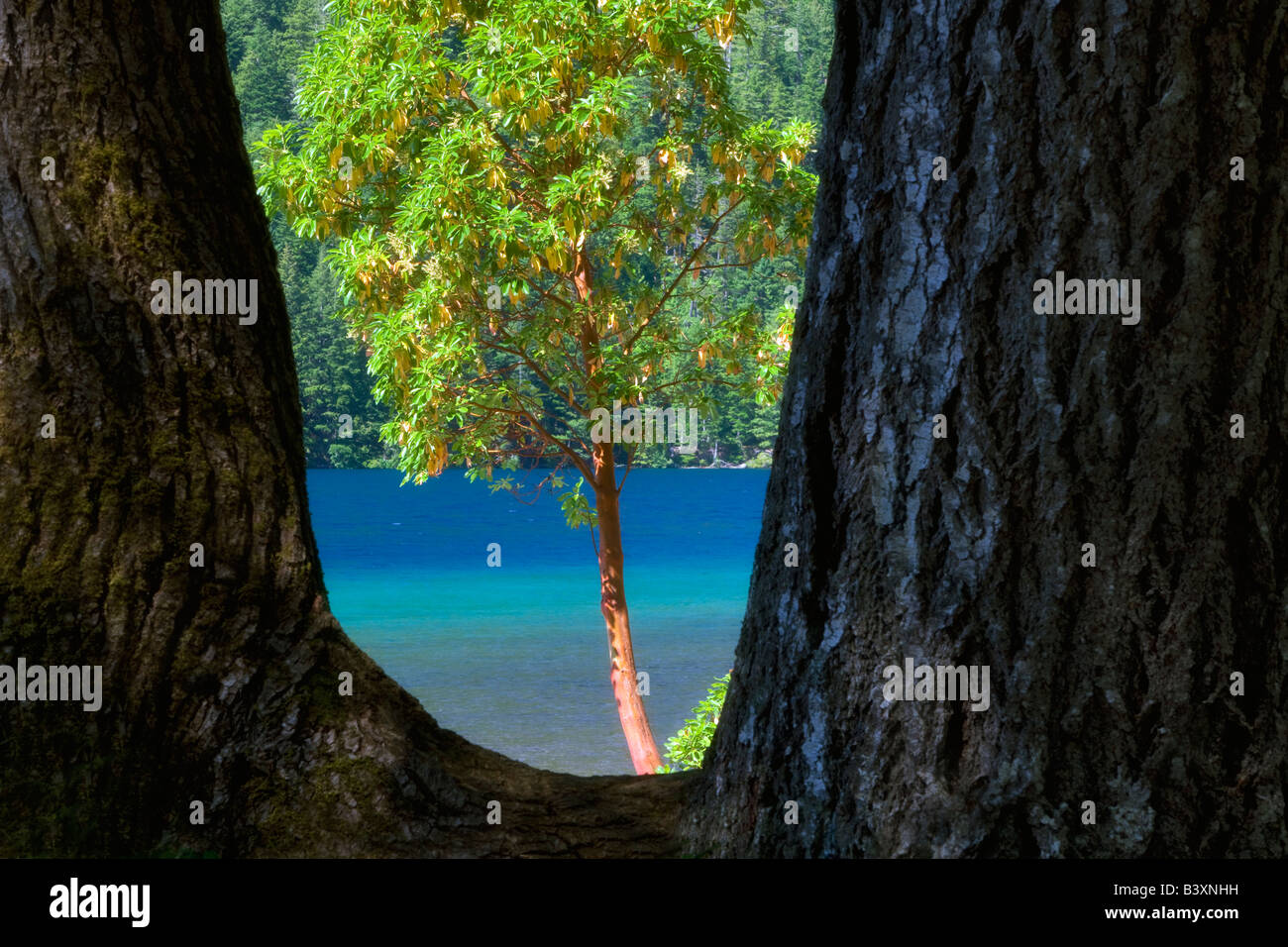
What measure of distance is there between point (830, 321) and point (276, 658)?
4.23ft

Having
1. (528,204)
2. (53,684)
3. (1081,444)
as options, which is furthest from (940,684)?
(528,204)

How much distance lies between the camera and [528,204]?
10.8 m

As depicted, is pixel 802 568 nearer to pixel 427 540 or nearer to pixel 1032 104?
pixel 1032 104

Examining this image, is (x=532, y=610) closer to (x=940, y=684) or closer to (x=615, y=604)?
(x=615, y=604)

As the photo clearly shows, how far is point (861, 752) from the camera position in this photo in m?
2.24

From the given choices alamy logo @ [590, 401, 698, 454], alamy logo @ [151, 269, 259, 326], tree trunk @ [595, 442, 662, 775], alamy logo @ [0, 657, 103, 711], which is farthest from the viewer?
tree trunk @ [595, 442, 662, 775]

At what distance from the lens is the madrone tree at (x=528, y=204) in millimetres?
9375

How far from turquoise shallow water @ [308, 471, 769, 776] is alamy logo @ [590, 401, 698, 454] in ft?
20.3

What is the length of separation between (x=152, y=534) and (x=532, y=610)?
2914cm

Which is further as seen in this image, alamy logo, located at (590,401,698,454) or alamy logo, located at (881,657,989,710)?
alamy logo, located at (590,401,698,454)

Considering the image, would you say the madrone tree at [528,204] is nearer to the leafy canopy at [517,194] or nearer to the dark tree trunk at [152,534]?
the leafy canopy at [517,194]

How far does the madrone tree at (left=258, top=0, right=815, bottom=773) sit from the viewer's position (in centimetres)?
938
